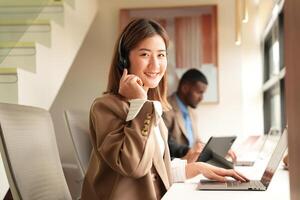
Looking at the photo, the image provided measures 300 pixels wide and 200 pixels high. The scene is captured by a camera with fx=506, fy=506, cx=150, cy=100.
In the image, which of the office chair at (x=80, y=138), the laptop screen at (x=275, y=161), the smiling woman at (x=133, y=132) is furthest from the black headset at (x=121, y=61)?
the office chair at (x=80, y=138)

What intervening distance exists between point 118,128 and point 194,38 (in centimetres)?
349

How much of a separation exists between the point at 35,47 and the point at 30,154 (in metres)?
1.77

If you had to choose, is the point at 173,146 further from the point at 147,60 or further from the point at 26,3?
the point at 147,60

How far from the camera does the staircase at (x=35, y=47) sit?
8.89 feet

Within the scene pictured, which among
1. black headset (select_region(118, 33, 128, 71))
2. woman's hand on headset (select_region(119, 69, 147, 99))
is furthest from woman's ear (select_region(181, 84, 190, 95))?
woman's hand on headset (select_region(119, 69, 147, 99))

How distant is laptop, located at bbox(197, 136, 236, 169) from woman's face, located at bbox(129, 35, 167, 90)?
577mm

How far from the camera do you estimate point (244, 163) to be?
2.51m

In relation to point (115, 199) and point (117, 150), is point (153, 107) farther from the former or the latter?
point (115, 199)

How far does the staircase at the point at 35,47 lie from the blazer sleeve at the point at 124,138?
1168 millimetres

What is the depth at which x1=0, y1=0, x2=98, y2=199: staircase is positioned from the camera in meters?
2.71

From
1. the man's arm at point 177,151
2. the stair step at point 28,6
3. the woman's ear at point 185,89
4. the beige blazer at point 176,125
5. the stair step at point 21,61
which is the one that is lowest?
the man's arm at point 177,151

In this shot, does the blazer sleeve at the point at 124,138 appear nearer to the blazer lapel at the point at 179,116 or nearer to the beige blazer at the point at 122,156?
the beige blazer at the point at 122,156

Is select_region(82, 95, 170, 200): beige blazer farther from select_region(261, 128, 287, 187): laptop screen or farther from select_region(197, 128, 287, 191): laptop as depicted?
select_region(261, 128, 287, 187): laptop screen

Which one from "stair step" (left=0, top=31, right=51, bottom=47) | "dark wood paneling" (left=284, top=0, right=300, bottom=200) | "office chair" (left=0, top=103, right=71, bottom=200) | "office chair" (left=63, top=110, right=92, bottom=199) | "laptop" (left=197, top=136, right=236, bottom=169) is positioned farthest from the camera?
"stair step" (left=0, top=31, right=51, bottom=47)
